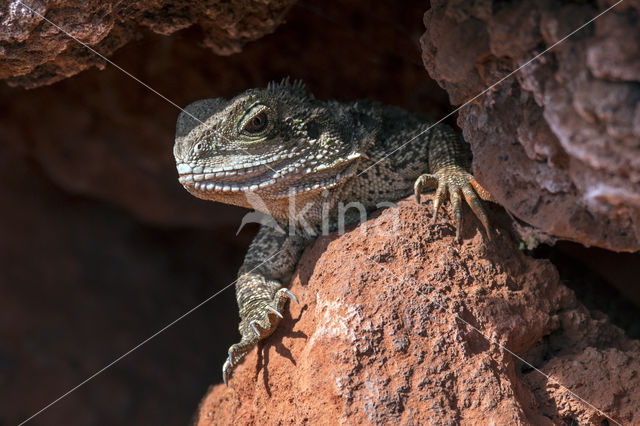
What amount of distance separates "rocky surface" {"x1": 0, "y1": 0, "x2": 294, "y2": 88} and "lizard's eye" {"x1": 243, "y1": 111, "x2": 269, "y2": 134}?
0.94 metres

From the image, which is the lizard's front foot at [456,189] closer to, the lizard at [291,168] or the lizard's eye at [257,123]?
the lizard at [291,168]

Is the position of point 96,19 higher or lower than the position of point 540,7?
higher

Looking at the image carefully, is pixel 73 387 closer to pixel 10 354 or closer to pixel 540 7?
pixel 10 354

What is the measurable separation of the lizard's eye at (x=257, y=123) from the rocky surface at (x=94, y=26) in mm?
939

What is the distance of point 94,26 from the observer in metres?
3.05

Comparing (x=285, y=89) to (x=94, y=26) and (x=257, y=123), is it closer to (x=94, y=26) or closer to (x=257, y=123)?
(x=257, y=123)

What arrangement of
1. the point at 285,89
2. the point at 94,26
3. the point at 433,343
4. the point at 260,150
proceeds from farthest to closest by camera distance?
the point at 285,89 < the point at 260,150 < the point at 94,26 < the point at 433,343

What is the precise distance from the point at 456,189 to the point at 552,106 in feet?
3.43

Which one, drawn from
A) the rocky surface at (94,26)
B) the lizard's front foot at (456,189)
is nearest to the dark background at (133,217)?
the rocky surface at (94,26)

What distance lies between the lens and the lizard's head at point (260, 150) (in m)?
3.17

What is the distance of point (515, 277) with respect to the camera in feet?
9.96

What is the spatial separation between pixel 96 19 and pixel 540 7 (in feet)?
7.36

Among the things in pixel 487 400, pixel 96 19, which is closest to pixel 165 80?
pixel 96 19
